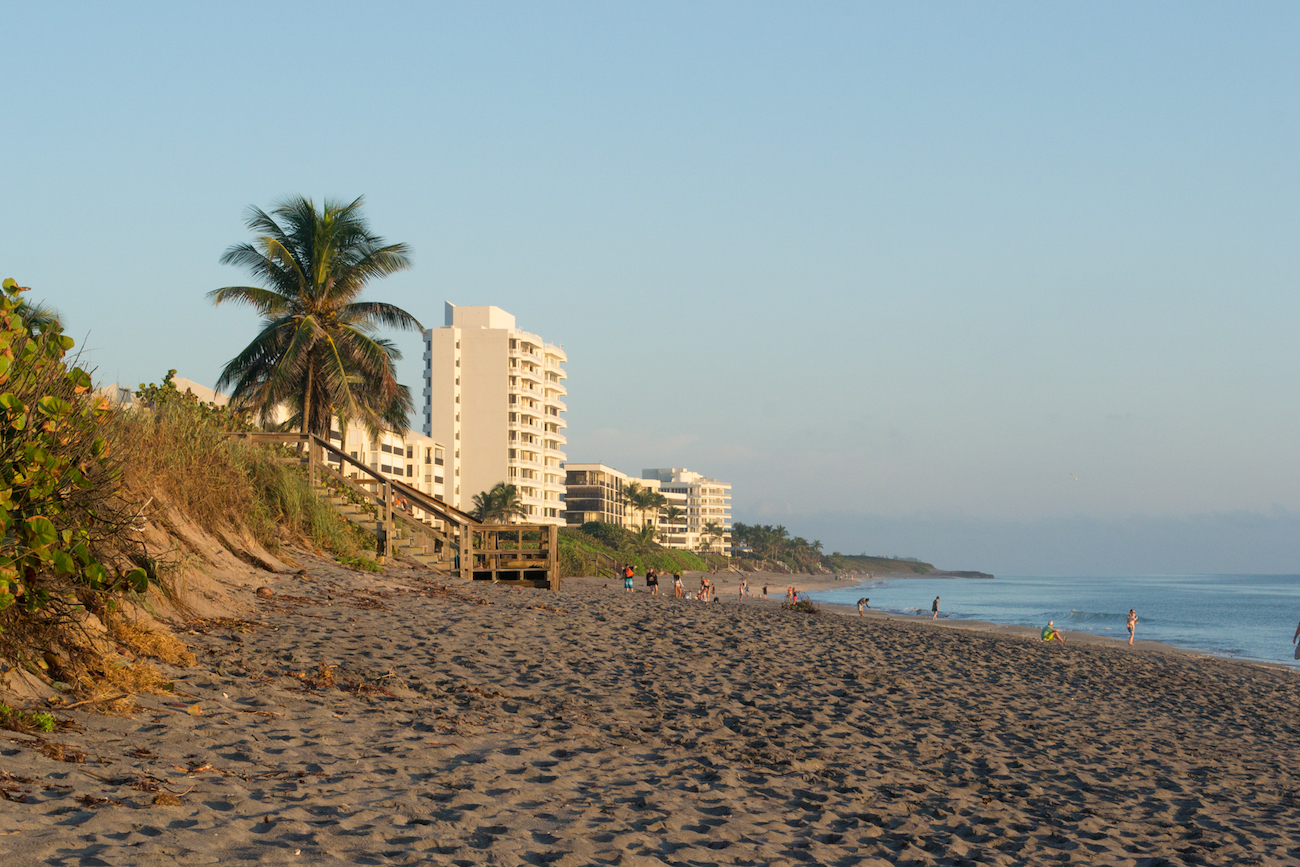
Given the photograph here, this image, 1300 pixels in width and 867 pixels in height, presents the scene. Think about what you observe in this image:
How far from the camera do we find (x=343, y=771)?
20.1 feet

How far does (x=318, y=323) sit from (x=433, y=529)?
8.22m

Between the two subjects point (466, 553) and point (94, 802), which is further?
point (466, 553)

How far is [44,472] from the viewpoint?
5.78 m

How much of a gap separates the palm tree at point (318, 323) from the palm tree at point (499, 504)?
7173 centimetres

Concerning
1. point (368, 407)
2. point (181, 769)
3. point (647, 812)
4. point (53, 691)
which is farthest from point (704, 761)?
point (368, 407)

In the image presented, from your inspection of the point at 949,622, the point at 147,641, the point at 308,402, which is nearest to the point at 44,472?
the point at 147,641

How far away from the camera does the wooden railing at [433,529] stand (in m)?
20.5

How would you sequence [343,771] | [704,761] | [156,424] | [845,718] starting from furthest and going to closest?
[156,424]
[845,718]
[704,761]
[343,771]

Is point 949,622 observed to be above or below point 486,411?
below

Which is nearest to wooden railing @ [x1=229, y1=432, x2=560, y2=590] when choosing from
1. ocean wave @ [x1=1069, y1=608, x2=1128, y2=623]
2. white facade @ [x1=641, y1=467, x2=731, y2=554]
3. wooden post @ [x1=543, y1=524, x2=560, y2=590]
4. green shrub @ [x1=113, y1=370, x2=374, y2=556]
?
wooden post @ [x1=543, y1=524, x2=560, y2=590]

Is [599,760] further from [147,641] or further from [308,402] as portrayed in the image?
[308,402]

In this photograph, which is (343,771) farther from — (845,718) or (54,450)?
(845,718)

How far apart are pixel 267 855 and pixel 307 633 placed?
6262 millimetres

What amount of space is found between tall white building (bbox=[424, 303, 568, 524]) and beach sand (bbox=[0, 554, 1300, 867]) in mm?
97296
